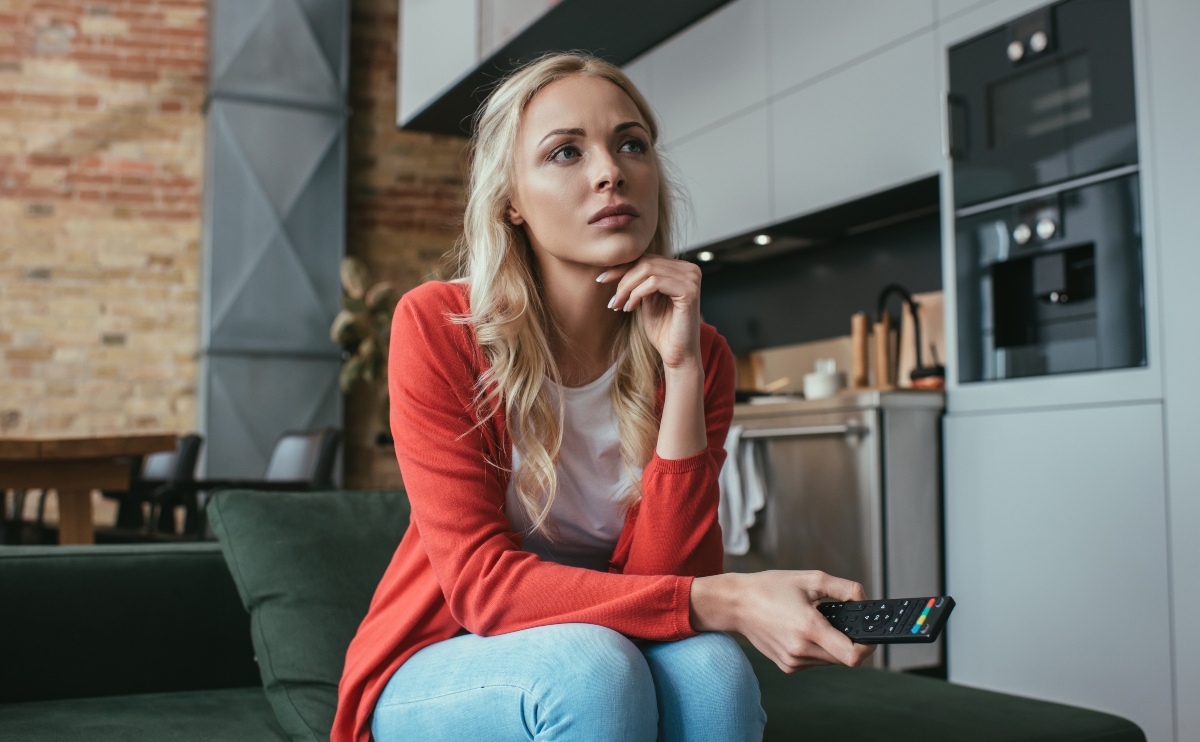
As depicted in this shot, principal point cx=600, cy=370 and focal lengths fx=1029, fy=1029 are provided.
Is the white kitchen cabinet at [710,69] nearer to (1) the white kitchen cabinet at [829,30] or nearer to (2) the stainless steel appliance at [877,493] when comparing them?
(1) the white kitchen cabinet at [829,30]

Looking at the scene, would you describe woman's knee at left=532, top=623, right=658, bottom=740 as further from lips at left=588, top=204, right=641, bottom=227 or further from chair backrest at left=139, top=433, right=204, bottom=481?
chair backrest at left=139, top=433, right=204, bottom=481

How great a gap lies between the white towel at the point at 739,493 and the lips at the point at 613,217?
221 cm

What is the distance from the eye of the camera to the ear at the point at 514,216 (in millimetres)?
1418

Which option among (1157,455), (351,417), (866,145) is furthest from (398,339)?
(351,417)

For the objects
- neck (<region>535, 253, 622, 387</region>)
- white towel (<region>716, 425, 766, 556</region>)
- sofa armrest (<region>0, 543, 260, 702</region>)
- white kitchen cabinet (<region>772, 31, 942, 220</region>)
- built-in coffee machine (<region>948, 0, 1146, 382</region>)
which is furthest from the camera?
white towel (<region>716, 425, 766, 556</region>)

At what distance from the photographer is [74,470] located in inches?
113

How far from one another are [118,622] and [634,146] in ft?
3.53

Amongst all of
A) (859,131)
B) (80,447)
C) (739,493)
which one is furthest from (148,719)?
(859,131)

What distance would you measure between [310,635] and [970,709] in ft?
3.10

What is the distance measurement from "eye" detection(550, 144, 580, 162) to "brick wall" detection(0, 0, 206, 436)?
215 inches

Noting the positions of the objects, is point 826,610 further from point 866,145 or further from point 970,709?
point 866,145

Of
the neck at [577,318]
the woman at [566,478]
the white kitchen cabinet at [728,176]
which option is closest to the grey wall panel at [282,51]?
the white kitchen cabinet at [728,176]

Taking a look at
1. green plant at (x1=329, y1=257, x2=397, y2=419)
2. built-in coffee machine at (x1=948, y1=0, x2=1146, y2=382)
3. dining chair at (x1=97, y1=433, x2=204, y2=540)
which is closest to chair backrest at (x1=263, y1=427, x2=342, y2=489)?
dining chair at (x1=97, y1=433, x2=204, y2=540)

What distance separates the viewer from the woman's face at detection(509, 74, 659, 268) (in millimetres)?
1308
